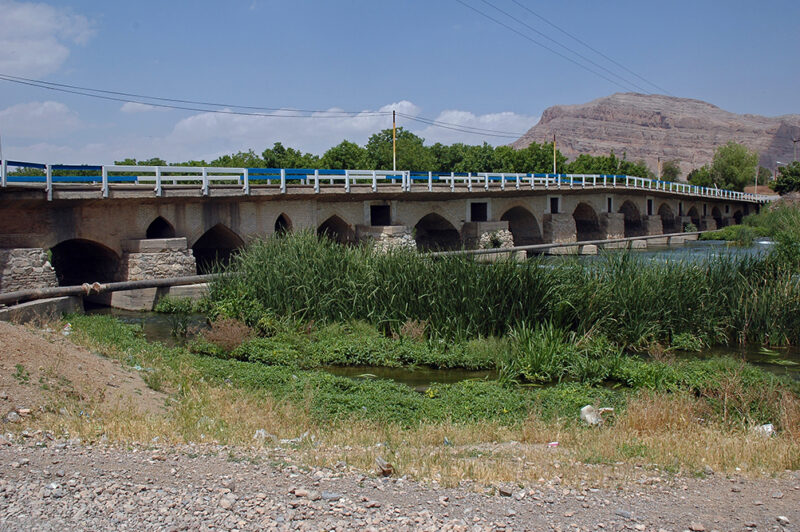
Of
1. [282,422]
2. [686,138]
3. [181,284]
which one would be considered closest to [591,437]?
[282,422]

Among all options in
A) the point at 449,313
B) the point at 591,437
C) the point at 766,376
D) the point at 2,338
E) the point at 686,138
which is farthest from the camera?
the point at 686,138

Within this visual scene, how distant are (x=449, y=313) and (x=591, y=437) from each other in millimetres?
6734

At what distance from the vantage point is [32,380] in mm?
8898

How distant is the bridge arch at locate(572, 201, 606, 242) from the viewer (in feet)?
173

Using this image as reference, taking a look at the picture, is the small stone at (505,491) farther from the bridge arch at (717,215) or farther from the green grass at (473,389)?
the bridge arch at (717,215)

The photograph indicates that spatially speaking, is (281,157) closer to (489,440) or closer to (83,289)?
(83,289)

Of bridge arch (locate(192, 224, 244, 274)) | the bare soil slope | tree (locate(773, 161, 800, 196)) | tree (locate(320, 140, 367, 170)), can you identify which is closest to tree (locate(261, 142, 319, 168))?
tree (locate(320, 140, 367, 170))

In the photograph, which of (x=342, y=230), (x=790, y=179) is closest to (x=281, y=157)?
(x=342, y=230)

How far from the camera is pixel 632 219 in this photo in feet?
198

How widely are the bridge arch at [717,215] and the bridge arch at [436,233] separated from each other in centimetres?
5093

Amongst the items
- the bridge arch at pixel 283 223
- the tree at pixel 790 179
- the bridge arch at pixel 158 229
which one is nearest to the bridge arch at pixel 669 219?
the tree at pixel 790 179

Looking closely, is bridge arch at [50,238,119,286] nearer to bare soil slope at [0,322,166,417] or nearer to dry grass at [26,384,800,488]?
bare soil slope at [0,322,166,417]

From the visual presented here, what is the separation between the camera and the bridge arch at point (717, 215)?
80188 mm

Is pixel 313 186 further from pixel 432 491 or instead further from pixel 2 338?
pixel 432 491
